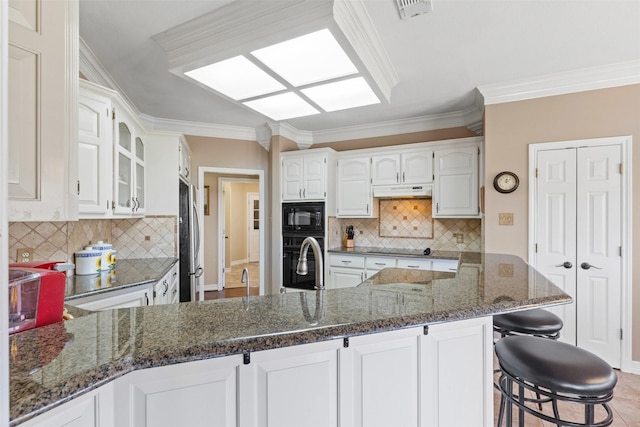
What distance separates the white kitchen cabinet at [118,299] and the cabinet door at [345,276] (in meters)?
2.27

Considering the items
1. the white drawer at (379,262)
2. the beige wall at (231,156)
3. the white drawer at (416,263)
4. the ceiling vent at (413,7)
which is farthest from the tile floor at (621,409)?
the beige wall at (231,156)

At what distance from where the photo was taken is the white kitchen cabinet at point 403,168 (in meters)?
3.74

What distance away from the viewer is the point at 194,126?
13.8 feet

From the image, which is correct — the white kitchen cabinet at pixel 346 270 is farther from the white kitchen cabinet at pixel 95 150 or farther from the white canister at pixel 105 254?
the white kitchen cabinet at pixel 95 150

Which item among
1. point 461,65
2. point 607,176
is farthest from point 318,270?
point 607,176

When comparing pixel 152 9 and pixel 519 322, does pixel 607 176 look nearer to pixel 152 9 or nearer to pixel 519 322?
pixel 519 322

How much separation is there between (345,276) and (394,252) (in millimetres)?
711

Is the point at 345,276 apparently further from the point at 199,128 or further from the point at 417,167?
the point at 199,128

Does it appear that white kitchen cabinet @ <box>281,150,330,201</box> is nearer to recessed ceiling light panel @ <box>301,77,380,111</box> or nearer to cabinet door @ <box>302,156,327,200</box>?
cabinet door @ <box>302,156,327,200</box>

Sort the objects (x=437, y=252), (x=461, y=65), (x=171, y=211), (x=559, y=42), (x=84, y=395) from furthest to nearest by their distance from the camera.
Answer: (x=437, y=252) → (x=171, y=211) → (x=461, y=65) → (x=559, y=42) → (x=84, y=395)

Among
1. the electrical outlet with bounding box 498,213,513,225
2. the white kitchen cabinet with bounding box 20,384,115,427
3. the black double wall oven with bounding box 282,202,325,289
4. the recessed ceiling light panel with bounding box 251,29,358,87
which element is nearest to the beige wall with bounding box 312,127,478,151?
the black double wall oven with bounding box 282,202,325,289

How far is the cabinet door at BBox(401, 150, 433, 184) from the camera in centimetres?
372

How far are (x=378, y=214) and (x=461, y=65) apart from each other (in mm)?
2170

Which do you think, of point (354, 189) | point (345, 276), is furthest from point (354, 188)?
point (345, 276)
